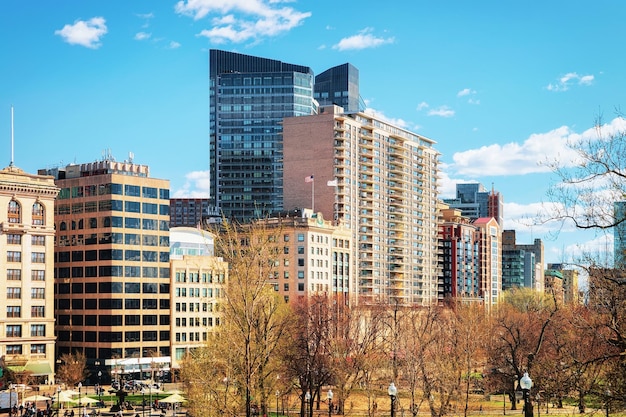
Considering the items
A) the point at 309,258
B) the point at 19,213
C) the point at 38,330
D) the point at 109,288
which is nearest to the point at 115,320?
the point at 109,288

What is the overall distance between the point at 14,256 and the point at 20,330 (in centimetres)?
1106

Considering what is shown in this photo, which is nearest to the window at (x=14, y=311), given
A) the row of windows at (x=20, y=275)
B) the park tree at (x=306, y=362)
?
the row of windows at (x=20, y=275)

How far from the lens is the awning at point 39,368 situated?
119 metres

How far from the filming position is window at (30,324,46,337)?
406 feet

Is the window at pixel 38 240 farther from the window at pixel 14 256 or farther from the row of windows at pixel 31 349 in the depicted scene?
the row of windows at pixel 31 349

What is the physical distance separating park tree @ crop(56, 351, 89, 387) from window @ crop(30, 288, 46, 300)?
9.55m

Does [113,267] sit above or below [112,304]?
above

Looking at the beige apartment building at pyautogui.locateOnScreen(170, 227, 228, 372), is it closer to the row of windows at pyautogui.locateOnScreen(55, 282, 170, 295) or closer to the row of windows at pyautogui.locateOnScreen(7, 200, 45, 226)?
the row of windows at pyautogui.locateOnScreen(55, 282, 170, 295)

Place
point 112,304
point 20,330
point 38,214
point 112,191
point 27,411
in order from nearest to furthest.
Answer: point 27,411
point 20,330
point 38,214
point 112,304
point 112,191

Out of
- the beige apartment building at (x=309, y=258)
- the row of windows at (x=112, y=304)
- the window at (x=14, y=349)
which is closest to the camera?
the window at (x=14, y=349)

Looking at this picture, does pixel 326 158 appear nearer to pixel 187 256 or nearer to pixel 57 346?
pixel 187 256

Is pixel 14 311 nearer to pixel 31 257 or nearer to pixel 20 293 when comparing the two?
pixel 20 293

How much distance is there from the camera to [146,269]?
13850cm

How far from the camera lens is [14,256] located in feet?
408
